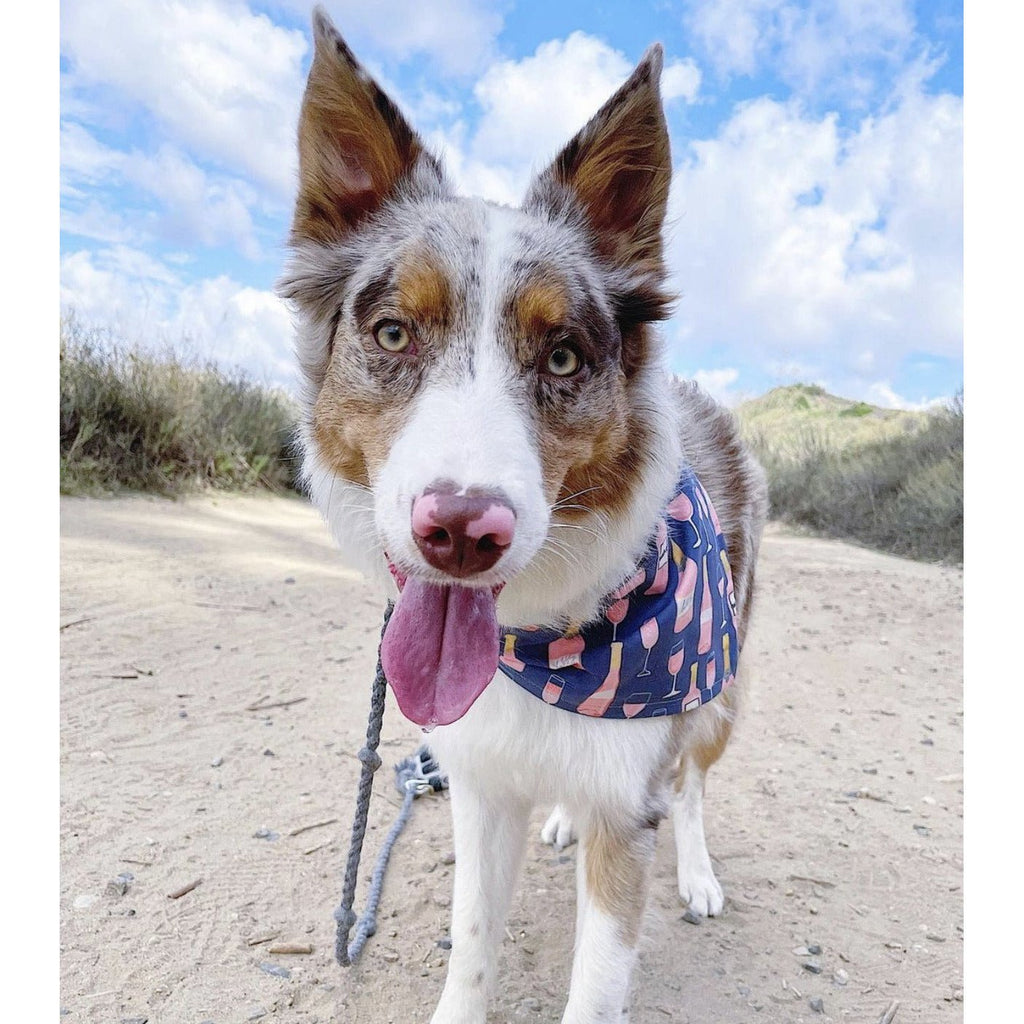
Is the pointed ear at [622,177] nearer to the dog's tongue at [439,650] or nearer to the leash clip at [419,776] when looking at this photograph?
the dog's tongue at [439,650]

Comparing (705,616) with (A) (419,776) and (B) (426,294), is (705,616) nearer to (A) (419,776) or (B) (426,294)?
(B) (426,294)

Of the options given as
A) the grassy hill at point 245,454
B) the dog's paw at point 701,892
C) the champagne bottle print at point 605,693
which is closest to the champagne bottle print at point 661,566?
the champagne bottle print at point 605,693

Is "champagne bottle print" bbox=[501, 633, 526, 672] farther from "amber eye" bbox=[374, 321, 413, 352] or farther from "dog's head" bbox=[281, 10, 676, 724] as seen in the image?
"amber eye" bbox=[374, 321, 413, 352]

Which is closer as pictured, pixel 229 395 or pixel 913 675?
pixel 913 675

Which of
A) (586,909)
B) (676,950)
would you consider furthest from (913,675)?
(586,909)

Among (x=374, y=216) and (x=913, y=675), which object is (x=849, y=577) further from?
(x=374, y=216)

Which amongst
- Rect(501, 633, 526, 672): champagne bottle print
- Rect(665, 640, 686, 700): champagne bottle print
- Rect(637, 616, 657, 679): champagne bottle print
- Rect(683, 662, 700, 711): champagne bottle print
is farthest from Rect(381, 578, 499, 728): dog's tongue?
Rect(683, 662, 700, 711): champagne bottle print

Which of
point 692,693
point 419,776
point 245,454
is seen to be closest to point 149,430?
point 245,454
